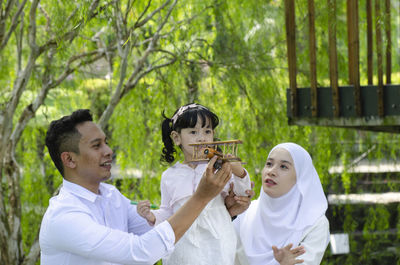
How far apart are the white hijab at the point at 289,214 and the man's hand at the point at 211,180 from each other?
3.04 ft

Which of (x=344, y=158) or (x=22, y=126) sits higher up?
(x=22, y=126)

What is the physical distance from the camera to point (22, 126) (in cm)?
537

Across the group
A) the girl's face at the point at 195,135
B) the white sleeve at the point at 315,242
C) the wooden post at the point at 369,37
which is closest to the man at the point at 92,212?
the girl's face at the point at 195,135

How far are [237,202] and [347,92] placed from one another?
257 cm

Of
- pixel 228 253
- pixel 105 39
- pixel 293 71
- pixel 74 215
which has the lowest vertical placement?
pixel 228 253

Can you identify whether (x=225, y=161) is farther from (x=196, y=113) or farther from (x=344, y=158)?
(x=344, y=158)

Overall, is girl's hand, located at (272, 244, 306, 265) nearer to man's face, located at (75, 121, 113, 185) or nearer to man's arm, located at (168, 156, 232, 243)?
man's arm, located at (168, 156, 232, 243)

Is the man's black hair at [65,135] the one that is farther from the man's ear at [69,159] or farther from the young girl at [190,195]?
the young girl at [190,195]

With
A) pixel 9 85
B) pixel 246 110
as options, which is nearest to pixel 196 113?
pixel 246 110

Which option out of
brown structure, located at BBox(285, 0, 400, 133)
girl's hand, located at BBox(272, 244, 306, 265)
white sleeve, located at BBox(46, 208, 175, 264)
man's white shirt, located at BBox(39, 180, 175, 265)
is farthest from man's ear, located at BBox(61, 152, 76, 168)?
brown structure, located at BBox(285, 0, 400, 133)

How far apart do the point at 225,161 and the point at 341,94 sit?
3.10 metres

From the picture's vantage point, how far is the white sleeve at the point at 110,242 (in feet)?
7.64

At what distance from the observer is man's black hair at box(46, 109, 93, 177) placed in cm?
263

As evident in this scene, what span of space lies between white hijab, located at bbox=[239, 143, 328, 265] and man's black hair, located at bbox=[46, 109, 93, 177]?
1.17 meters
